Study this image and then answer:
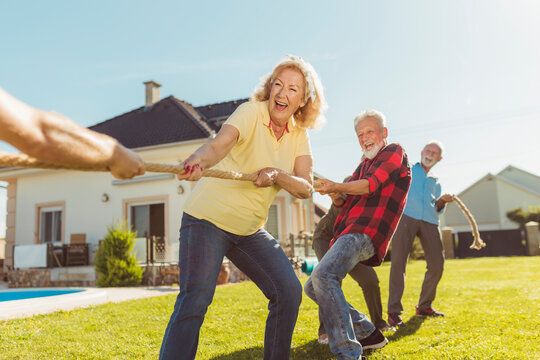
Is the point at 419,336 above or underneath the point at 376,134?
underneath

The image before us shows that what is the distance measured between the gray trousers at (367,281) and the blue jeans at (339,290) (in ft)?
3.40

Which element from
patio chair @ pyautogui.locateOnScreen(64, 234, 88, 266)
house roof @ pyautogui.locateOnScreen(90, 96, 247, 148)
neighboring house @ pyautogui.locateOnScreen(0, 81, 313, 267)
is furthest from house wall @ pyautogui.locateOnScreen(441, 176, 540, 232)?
patio chair @ pyautogui.locateOnScreen(64, 234, 88, 266)

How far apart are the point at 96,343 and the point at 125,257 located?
8.34m

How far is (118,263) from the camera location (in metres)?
12.1

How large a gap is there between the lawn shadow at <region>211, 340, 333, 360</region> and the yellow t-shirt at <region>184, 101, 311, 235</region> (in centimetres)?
146

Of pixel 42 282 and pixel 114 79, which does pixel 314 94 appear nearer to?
pixel 42 282

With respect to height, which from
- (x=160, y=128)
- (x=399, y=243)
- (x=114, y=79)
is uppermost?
(x=114, y=79)

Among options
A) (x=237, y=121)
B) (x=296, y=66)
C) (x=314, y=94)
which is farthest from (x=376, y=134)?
(x=237, y=121)

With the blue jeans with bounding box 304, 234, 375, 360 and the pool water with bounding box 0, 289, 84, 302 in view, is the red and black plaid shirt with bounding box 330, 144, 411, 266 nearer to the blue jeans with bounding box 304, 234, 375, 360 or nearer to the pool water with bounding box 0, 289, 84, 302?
the blue jeans with bounding box 304, 234, 375, 360

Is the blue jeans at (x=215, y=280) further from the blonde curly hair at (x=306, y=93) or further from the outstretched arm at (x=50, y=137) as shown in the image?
the outstretched arm at (x=50, y=137)

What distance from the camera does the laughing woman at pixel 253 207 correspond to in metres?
2.43

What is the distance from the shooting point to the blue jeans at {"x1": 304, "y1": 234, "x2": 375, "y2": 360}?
295 centimetres

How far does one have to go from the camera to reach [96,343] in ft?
14.3

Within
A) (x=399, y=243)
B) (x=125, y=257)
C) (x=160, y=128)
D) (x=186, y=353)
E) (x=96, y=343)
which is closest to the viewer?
(x=186, y=353)
